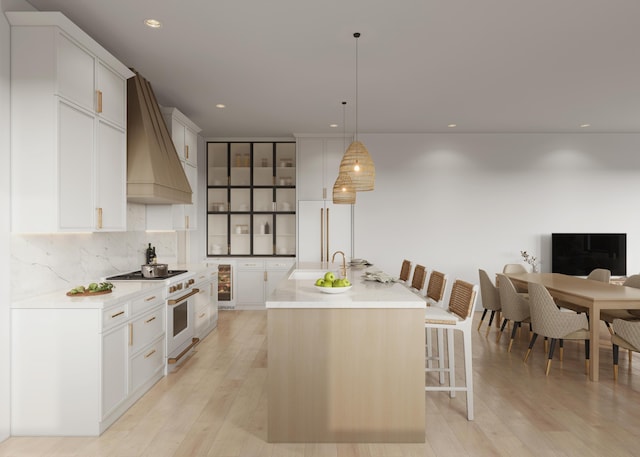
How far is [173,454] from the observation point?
246cm

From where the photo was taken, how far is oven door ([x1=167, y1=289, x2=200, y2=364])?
12.7 ft

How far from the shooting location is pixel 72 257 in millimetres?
3334

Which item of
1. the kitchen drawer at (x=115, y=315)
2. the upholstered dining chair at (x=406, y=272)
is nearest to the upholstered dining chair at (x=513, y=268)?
the upholstered dining chair at (x=406, y=272)

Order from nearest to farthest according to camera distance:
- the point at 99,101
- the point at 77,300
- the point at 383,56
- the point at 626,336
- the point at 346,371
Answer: the point at 346,371, the point at 77,300, the point at 99,101, the point at 626,336, the point at 383,56

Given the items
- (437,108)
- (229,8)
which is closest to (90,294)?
(229,8)

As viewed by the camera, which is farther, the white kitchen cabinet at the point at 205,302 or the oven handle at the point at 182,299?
the white kitchen cabinet at the point at 205,302

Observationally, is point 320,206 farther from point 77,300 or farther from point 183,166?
point 77,300

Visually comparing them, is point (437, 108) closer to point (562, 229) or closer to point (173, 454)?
point (562, 229)

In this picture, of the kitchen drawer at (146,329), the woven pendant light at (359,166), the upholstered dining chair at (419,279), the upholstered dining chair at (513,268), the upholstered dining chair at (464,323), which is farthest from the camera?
the upholstered dining chair at (513,268)

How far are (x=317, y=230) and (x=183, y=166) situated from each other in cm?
236

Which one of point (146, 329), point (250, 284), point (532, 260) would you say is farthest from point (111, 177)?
point (532, 260)

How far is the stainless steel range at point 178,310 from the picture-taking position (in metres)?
3.83

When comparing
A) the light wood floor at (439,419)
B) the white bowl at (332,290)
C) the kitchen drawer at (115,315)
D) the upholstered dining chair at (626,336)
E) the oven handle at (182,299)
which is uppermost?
the white bowl at (332,290)

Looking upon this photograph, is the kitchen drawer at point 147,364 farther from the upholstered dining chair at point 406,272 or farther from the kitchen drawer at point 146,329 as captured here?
the upholstered dining chair at point 406,272
